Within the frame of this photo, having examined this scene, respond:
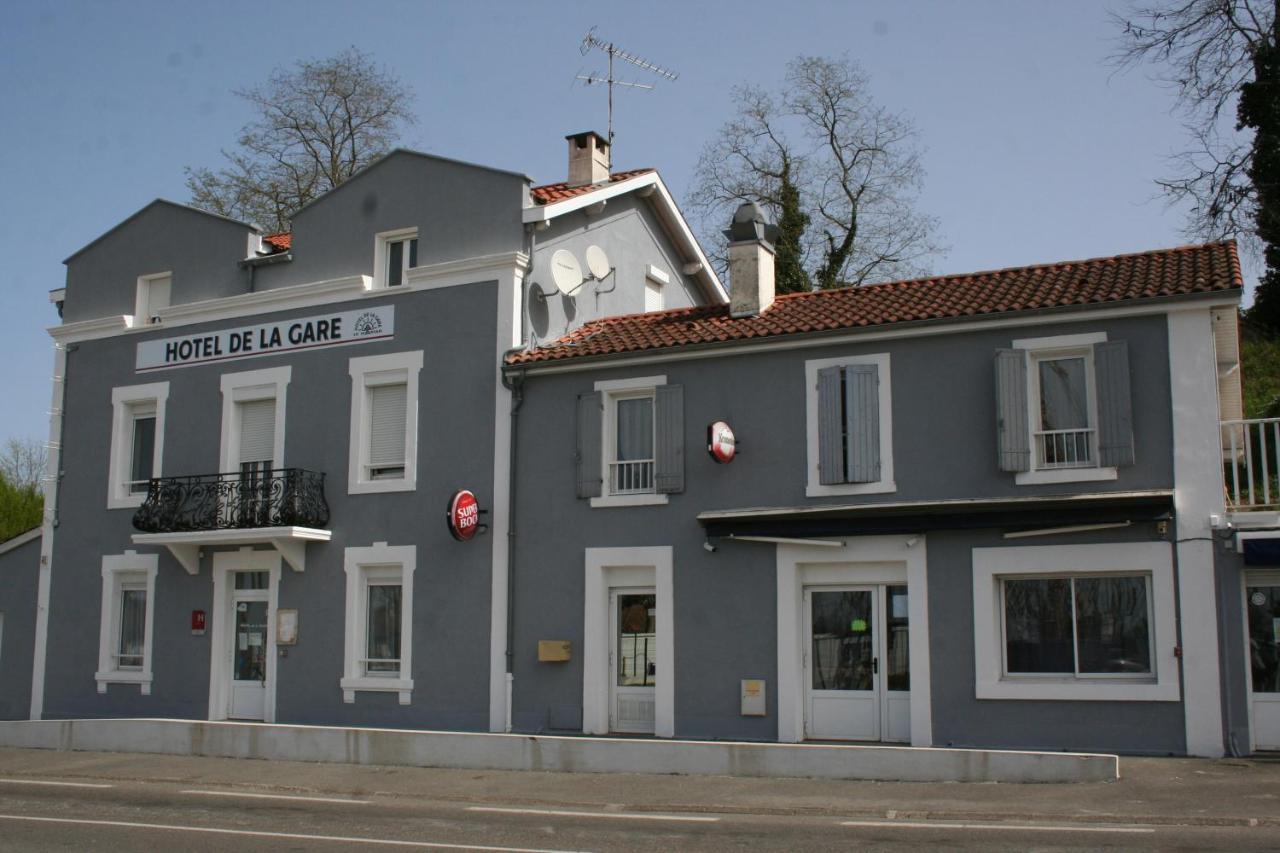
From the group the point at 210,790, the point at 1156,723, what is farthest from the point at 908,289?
the point at 210,790

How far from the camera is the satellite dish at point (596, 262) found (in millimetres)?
21953

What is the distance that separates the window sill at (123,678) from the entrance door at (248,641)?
1.66 m

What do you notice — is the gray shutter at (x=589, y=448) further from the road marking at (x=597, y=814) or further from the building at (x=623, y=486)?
the road marking at (x=597, y=814)

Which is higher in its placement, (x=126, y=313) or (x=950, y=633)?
(x=126, y=313)

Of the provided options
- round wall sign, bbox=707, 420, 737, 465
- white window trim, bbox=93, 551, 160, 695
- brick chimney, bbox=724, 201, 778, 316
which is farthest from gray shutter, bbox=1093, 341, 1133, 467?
white window trim, bbox=93, 551, 160, 695

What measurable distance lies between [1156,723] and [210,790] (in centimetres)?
1094

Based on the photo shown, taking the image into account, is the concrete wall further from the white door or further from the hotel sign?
the white door

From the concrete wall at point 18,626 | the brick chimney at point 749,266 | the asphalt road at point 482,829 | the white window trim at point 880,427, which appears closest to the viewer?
the asphalt road at point 482,829

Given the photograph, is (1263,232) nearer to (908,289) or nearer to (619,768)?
(908,289)

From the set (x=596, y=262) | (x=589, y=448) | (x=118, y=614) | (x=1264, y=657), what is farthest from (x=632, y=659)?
(x=118, y=614)

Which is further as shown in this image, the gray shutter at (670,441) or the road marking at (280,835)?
the gray shutter at (670,441)

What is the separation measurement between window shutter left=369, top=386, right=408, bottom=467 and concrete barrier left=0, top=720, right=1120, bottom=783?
482 centimetres

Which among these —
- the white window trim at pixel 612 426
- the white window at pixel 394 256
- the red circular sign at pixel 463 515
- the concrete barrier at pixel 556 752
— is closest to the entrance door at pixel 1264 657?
the concrete barrier at pixel 556 752

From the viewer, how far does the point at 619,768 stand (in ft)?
50.3
